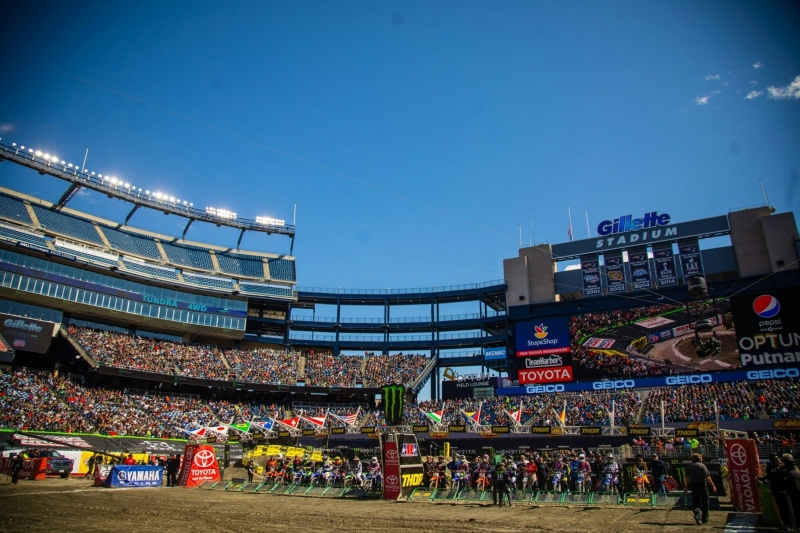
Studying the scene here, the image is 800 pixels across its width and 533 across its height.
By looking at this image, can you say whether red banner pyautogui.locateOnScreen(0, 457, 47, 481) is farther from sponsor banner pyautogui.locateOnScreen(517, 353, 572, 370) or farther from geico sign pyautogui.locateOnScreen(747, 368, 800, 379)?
geico sign pyautogui.locateOnScreen(747, 368, 800, 379)

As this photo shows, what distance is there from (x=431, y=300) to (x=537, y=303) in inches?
643

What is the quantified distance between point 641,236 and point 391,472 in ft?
131

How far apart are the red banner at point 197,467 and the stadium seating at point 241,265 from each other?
40.5 m

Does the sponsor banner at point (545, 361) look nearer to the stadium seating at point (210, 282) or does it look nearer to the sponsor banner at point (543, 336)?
the sponsor banner at point (543, 336)

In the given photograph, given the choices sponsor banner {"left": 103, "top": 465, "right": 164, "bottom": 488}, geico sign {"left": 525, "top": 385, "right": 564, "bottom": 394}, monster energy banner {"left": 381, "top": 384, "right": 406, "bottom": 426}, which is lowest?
sponsor banner {"left": 103, "top": 465, "right": 164, "bottom": 488}

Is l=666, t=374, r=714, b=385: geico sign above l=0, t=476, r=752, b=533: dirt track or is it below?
above

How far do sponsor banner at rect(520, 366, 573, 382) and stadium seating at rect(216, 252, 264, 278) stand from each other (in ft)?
121

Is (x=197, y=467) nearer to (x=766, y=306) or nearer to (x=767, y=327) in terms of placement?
(x=767, y=327)

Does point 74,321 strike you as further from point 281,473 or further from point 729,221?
point 729,221

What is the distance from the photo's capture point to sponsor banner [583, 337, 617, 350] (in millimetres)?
48406

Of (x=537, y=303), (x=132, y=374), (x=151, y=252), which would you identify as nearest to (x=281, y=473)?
(x=132, y=374)

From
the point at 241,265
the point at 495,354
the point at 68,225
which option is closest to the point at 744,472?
the point at 495,354

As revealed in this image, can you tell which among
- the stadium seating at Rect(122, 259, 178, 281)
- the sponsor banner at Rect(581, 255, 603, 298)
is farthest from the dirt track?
the stadium seating at Rect(122, 259, 178, 281)

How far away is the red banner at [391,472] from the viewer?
2067cm
